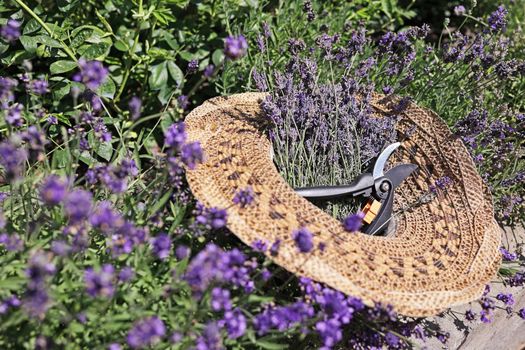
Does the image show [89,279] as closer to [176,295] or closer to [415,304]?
[176,295]

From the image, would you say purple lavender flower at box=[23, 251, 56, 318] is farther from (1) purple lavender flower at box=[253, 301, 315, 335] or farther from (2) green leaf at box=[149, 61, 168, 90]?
(2) green leaf at box=[149, 61, 168, 90]

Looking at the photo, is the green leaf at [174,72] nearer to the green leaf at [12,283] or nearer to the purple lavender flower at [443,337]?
the green leaf at [12,283]

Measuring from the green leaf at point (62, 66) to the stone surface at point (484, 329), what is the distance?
1741 mm

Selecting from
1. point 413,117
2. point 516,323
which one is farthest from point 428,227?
point 516,323

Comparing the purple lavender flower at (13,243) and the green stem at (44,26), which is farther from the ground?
the green stem at (44,26)

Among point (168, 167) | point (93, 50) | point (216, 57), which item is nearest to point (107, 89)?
point (93, 50)

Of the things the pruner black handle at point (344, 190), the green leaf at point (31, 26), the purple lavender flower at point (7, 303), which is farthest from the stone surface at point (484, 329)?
the green leaf at point (31, 26)

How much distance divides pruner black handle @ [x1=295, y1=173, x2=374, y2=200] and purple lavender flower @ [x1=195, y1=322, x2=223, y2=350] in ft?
2.19

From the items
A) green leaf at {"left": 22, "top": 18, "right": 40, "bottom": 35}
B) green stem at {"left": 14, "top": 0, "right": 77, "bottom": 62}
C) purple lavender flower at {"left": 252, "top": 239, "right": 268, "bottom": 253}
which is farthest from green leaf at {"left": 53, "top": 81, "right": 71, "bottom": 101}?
purple lavender flower at {"left": 252, "top": 239, "right": 268, "bottom": 253}

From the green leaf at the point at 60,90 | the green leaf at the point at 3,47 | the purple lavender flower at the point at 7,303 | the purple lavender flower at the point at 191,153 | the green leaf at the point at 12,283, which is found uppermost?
the purple lavender flower at the point at 191,153

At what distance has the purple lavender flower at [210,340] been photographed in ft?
4.02

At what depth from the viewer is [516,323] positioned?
2.31 meters

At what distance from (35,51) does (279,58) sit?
3.52 feet

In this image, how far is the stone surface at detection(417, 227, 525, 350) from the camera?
2166mm
